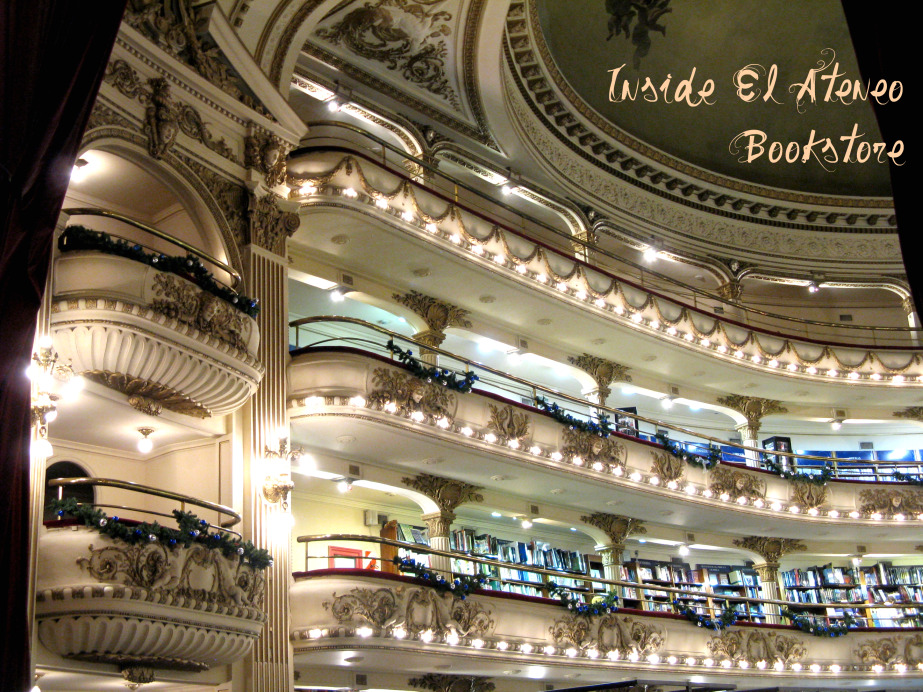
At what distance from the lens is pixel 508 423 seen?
1436 cm

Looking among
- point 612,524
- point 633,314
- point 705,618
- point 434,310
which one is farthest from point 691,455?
point 434,310

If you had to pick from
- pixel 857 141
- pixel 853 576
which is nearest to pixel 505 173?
pixel 857 141

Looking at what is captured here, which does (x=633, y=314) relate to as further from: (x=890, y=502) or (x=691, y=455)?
(x=890, y=502)

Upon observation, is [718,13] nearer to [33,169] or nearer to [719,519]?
[719,519]

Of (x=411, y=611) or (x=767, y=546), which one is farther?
(x=767, y=546)

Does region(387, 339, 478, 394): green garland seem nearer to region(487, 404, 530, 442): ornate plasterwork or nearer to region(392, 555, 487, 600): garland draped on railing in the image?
region(487, 404, 530, 442): ornate plasterwork

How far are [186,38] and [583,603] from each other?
330 inches

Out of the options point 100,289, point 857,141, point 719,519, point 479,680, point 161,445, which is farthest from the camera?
Result: point 857,141

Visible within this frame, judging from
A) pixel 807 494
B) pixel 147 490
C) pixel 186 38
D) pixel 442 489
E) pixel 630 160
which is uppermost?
pixel 630 160

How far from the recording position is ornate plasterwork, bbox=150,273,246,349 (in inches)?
383

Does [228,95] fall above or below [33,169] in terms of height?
above

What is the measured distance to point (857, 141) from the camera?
2184cm

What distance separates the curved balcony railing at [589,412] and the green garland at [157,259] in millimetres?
3615

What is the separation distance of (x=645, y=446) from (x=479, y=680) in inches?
175
